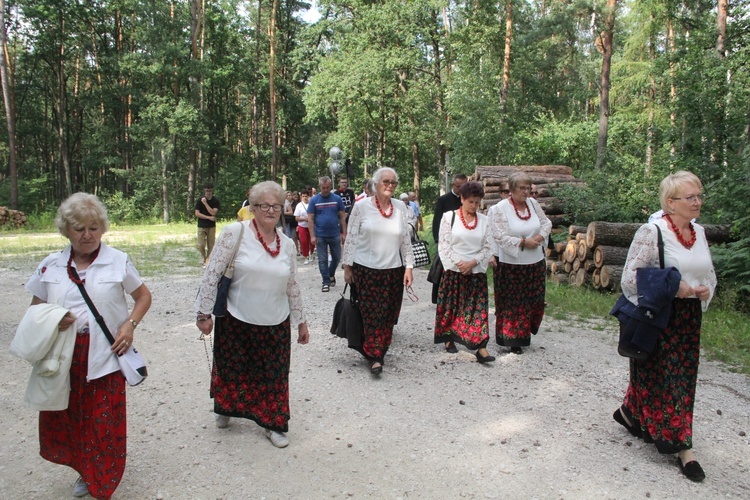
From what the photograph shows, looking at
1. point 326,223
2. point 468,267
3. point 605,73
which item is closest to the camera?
point 468,267

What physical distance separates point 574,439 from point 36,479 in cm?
353

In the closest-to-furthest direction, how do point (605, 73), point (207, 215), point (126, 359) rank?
point (126, 359) < point (207, 215) < point (605, 73)

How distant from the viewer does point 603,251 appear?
898cm

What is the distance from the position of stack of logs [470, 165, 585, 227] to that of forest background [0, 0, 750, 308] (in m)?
3.28

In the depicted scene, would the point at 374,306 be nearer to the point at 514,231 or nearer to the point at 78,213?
the point at 514,231

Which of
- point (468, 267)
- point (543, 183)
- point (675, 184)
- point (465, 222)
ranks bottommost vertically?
point (468, 267)

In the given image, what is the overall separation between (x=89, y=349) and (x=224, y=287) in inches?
36.6

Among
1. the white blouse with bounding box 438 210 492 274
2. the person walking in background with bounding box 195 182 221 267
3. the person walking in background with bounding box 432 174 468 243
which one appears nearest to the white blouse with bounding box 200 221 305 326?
the white blouse with bounding box 438 210 492 274

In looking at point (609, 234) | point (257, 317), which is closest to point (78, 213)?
point (257, 317)

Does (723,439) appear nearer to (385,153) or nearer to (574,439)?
(574,439)

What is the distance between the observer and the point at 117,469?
296 cm

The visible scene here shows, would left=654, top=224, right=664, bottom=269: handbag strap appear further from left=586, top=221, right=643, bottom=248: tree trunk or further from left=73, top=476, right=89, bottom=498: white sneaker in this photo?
left=586, top=221, right=643, bottom=248: tree trunk

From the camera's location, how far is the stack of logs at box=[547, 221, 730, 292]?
8.95m

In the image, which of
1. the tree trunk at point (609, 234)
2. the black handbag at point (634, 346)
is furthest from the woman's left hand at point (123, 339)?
the tree trunk at point (609, 234)
